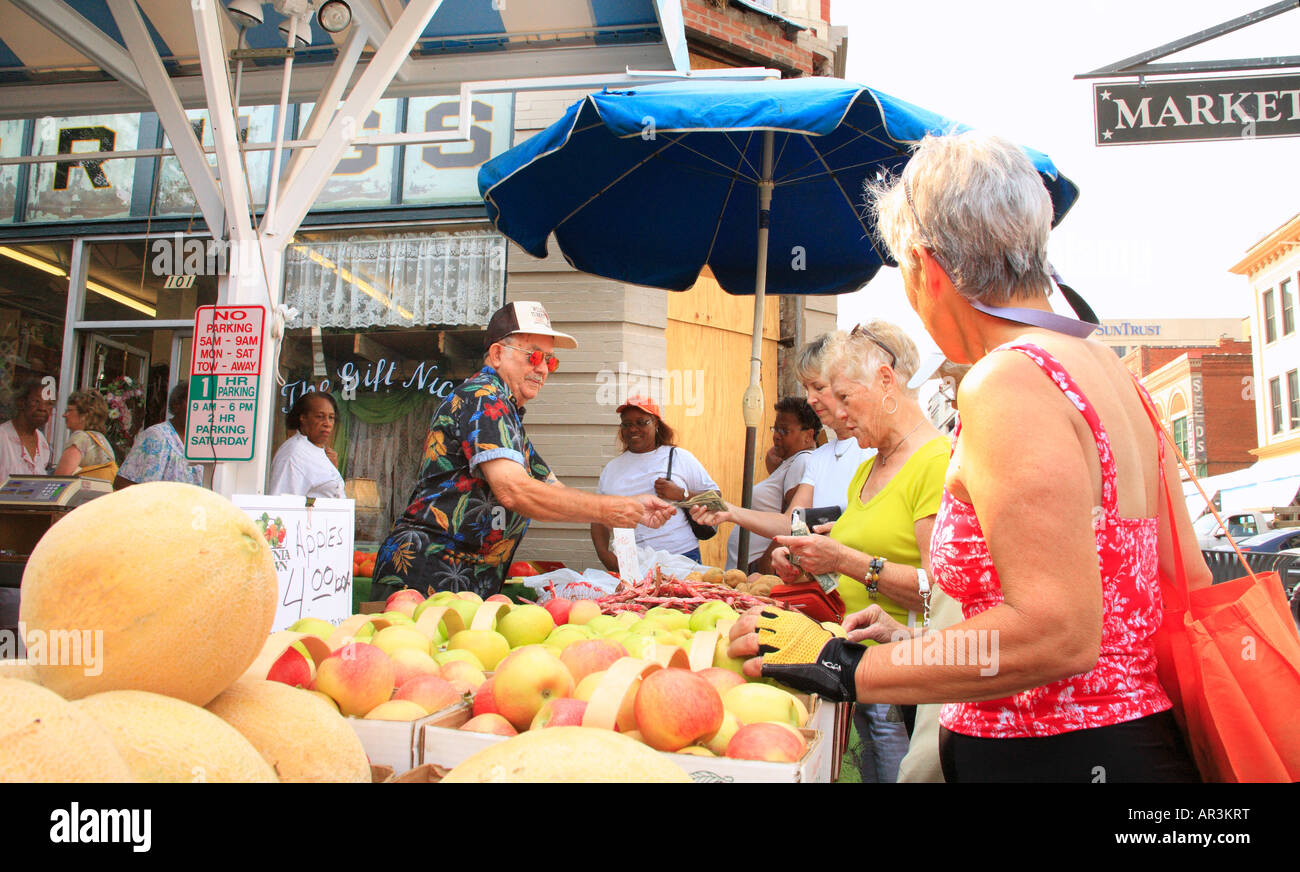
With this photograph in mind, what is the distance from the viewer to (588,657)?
1.90 meters

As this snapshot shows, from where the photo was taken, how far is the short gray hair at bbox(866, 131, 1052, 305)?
143cm

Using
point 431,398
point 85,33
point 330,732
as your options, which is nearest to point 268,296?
point 85,33

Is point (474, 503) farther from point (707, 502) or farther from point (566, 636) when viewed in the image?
point (566, 636)

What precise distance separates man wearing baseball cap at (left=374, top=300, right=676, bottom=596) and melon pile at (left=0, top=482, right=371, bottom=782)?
1999 millimetres

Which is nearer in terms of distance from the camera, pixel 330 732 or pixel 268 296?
pixel 330 732

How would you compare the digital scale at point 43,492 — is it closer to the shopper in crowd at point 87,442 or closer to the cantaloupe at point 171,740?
the shopper in crowd at point 87,442

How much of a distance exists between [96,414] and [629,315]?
4495mm

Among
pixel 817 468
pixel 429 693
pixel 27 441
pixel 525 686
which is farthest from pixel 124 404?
pixel 525 686

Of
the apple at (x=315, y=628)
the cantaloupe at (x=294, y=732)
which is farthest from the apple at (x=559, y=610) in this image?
the cantaloupe at (x=294, y=732)

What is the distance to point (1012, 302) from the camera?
149 centimetres

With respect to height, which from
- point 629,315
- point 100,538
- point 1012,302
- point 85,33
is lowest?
point 100,538

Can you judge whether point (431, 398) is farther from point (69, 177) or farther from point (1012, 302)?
point (1012, 302)

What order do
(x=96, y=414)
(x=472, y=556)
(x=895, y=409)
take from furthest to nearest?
(x=96, y=414) → (x=472, y=556) → (x=895, y=409)

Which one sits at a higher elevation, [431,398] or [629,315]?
[629,315]
